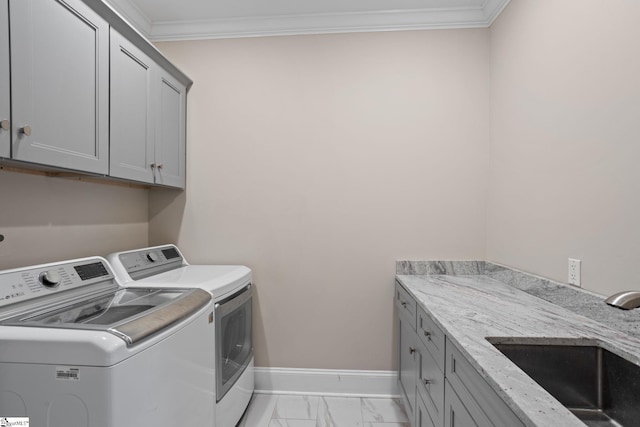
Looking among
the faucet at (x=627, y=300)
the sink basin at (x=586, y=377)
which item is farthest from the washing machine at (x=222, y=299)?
the faucet at (x=627, y=300)

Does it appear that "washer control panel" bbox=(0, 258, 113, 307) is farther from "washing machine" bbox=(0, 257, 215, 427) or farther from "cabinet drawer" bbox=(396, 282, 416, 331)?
"cabinet drawer" bbox=(396, 282, 416, 331)

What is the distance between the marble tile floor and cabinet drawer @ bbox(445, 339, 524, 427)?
1.08 metres

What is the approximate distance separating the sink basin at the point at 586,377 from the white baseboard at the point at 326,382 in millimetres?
1356

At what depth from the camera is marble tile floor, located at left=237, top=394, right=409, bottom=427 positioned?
1.91 metres

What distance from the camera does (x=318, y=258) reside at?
2.26m

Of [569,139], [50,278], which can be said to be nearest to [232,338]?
[50,278]

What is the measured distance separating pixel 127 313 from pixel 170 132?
1314mm

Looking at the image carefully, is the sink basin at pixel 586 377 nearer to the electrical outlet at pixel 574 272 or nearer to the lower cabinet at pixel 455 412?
the lower cabinet at pixel 455 412

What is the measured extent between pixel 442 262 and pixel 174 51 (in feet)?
8.40

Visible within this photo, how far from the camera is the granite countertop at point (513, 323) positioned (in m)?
0.70

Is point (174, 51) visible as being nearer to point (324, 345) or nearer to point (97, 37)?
point (97, 37)

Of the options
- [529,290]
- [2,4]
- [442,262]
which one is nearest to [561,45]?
[529,290]

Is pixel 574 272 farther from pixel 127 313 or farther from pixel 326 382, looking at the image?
pixel 127 313

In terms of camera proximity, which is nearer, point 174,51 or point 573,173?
point 573,173
